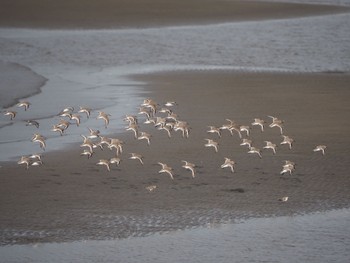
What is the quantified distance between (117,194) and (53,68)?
583 inches

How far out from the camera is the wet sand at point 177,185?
12148mm

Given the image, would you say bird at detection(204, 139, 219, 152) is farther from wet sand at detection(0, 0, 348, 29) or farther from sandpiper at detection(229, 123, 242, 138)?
wet sand at detection(0, 0, 348, 29)

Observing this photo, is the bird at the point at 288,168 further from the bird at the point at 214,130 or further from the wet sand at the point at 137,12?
the wet sand at the point at 137,12

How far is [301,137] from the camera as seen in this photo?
16938 millimetres

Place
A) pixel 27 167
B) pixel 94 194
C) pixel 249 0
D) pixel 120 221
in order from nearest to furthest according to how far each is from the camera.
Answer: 1. pixel 120 221
2. pixel 94 194
3. pixel 27 167
4. pixel 249 0

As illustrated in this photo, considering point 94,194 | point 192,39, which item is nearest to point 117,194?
point 94,194

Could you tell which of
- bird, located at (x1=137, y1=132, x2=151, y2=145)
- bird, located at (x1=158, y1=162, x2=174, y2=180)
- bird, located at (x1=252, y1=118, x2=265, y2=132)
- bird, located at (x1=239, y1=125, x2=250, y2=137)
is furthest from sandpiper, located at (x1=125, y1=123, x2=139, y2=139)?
bird, located at (x1=158, y1=162, x2=174, y2=180)

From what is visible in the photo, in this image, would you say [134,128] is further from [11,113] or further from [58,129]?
[11,113]

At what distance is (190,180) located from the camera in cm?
1406

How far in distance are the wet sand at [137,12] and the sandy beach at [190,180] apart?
56.9ft

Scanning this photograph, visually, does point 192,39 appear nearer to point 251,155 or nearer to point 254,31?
point 254,31

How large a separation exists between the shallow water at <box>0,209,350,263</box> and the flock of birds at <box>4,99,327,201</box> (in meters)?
1.37

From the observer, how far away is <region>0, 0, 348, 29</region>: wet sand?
126 ft

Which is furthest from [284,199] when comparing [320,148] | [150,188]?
[320,148]
